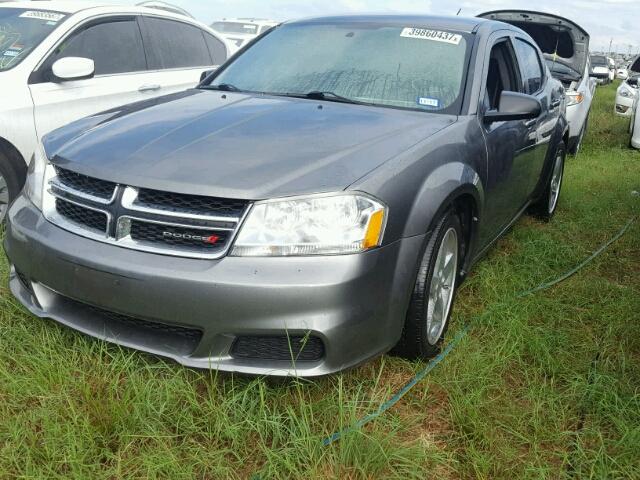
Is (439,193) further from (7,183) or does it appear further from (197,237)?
(7,183)

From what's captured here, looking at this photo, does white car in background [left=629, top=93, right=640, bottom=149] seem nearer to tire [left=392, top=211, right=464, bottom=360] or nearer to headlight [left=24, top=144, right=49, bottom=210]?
tire [left=392, top=211, right=464, bottom=360]

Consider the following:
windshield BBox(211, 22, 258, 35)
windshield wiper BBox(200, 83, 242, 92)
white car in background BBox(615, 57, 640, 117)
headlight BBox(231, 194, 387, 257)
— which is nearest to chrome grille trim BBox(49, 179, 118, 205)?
headlight BBox(231, 194, 387, 257)

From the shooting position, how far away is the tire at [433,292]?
238 centimetres

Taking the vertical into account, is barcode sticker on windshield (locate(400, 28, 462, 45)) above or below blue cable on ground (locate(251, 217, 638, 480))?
Result: above

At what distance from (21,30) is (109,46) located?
62 centimetres

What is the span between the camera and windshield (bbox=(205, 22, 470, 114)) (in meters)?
2.97

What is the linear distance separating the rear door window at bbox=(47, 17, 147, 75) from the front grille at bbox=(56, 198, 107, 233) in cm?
227

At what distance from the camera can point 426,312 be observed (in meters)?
2.43

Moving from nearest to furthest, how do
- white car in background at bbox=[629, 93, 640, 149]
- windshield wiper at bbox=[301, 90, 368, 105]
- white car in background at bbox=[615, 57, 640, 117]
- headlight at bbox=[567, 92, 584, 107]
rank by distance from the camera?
windshield wiper at bbox=[301, 90, 368, 105] → headlight at bbox=[567, 92, 584, 107] → white car in background at bbox=[629, 93, 640, 149] → white car in background at bbox=[615, 57, 640, 117]

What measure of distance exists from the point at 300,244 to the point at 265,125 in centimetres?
74

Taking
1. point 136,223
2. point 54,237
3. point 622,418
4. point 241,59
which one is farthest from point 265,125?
point 622,418

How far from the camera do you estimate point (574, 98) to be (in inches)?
291

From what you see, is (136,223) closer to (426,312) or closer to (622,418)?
(426,312)

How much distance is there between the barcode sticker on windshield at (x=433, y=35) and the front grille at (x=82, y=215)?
1.87 metres
